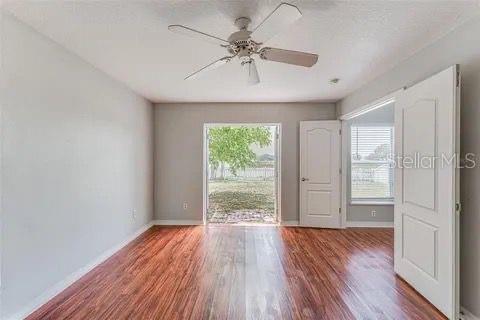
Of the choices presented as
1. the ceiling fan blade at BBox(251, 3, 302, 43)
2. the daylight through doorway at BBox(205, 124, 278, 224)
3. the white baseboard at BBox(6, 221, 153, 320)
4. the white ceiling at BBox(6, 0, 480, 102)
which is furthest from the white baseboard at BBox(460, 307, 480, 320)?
the daylight through doorway at BBox(205, 124, 278, 224)

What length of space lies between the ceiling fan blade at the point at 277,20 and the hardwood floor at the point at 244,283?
7.11 ft

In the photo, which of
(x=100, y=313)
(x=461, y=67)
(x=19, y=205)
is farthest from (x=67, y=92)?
(x=461, y=67)

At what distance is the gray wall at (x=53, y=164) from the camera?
6.75 ft

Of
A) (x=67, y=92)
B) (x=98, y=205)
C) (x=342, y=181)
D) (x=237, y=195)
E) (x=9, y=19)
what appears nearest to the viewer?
(x=9, y=19)

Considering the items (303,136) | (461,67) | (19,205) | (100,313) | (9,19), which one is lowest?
(100,313)

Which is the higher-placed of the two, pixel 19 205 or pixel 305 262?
pixel 19 205

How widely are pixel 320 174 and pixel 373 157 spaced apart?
1323mm

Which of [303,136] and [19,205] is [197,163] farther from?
[19,205]

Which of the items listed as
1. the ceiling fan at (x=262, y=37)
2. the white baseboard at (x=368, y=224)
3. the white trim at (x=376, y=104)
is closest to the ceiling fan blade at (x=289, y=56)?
the ceiling fan at (x=262, y=37)

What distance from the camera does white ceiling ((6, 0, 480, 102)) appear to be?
76.9 inches

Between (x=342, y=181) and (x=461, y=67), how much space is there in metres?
2.98

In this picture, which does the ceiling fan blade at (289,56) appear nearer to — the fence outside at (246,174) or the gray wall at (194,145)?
the gray wall at (194,145)

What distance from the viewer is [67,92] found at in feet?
8.92

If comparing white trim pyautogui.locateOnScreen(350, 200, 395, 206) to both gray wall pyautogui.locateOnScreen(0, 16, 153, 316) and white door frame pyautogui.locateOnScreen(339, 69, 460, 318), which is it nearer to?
white door frame pyautogui.locateOnScreen(339, 69, 460, 318)
